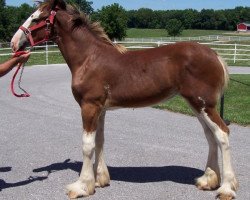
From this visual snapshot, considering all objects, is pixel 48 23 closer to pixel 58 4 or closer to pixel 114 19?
pixel 58 4

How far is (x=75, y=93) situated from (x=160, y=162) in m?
1.95

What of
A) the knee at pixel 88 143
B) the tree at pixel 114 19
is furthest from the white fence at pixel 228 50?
the knee at pixel 88 143

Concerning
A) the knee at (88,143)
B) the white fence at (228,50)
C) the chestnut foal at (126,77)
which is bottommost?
the white fence at (228,50)

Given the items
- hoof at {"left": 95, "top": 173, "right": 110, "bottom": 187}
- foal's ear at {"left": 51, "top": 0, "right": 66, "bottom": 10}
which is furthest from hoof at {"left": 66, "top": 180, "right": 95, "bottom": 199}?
foal's ear at {"left": 51, "top": 0, "right": 66, "bottom": 10}

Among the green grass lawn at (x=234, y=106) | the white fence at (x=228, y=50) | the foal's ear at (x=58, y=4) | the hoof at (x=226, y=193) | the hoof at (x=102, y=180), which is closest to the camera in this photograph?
the hoof at (x=226, y=193)

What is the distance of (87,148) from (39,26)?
1.55 m

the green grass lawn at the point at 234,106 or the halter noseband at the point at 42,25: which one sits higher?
the halter noseband at the point at 42,25

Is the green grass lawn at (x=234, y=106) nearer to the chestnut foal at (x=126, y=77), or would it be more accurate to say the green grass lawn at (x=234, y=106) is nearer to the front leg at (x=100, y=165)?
the chestnut foal at (x=126, y=77)

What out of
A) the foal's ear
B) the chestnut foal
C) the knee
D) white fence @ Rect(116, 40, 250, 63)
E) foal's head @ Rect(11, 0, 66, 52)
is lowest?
white fence @ Rect(116, 40, 250, 63)

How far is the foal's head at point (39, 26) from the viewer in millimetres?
4871

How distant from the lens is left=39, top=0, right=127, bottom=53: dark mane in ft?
16.3

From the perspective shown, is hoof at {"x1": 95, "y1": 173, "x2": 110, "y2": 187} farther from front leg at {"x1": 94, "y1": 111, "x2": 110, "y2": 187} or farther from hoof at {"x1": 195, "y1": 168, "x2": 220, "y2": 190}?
hoof at {"x1": 195, "y1": 168, "x2": 220, "y2": 190}

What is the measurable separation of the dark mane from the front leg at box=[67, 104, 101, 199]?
0.87 meters

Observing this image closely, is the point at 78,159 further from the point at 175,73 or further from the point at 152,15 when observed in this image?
the point at 152,15
